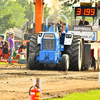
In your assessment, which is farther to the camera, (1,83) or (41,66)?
(41,66)

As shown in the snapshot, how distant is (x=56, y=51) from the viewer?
604 inches

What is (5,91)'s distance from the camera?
9.30 metres

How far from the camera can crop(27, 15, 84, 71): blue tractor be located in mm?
A: 15178

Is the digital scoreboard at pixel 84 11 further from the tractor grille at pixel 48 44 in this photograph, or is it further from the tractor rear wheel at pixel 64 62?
the tractor rear wheel at pixel 64 62

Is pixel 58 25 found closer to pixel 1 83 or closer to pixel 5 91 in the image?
pixel 1 83

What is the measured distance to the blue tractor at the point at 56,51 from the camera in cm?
1518

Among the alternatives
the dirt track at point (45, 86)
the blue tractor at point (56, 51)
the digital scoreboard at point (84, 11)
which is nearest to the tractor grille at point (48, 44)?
the blue tractor at point (56, 51)

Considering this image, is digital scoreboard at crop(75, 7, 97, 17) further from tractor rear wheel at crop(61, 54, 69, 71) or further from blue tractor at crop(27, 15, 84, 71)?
tractor rear wheel at crop(61, 54, 69, 71)

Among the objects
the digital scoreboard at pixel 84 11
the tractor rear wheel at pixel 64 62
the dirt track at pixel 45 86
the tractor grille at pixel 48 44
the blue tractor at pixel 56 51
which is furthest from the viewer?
the digital scoreboard at pixel 84 11

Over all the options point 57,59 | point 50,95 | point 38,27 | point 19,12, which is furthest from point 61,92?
point 19,12

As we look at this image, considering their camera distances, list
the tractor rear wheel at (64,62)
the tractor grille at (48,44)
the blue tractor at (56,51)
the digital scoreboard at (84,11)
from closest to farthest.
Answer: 1. the tractor rear wheel at (64,62)
2. the blue tractor at (56,51)
3. the tractor grille at (48,44)
4. the digital scoreboard at (84,11)

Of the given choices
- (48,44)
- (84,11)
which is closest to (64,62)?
(48,44)

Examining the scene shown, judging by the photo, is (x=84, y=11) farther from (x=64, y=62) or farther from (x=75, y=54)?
(x=64, y=62)

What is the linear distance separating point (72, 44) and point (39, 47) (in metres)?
1.52
